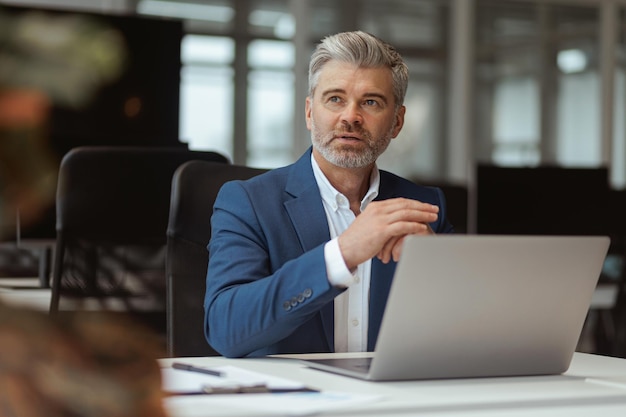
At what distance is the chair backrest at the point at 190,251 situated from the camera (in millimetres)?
2141

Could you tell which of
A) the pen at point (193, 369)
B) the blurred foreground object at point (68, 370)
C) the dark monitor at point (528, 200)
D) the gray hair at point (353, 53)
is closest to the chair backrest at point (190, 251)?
the gray hair at point (353, 53)

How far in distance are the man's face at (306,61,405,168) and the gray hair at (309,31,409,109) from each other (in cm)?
1

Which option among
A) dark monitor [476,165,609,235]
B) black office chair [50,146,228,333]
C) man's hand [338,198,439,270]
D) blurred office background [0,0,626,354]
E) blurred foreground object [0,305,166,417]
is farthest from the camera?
blurred office background [0,0,626,354]

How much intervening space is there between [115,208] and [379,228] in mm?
1353

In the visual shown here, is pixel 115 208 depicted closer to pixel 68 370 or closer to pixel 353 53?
pixel 353 53

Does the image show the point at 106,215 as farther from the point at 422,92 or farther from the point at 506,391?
the point at 422,92

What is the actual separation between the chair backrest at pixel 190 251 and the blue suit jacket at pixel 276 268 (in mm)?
193

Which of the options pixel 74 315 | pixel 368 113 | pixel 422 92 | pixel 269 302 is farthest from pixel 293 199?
pixel 422 92

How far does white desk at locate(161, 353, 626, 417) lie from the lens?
3.40 feet

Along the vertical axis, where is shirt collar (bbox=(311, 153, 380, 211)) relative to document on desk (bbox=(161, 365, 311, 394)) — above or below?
above

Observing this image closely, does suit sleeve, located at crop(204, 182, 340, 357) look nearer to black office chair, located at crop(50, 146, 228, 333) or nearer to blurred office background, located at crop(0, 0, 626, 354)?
black office chair, located at crop(50, 146, 228, 333)

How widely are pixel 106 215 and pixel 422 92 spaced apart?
4.96 metres

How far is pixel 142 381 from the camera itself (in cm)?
24

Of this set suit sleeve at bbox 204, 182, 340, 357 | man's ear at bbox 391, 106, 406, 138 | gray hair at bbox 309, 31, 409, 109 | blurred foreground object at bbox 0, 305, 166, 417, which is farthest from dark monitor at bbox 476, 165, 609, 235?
blurred foreground object at bbox 0, 305, 166, 417
